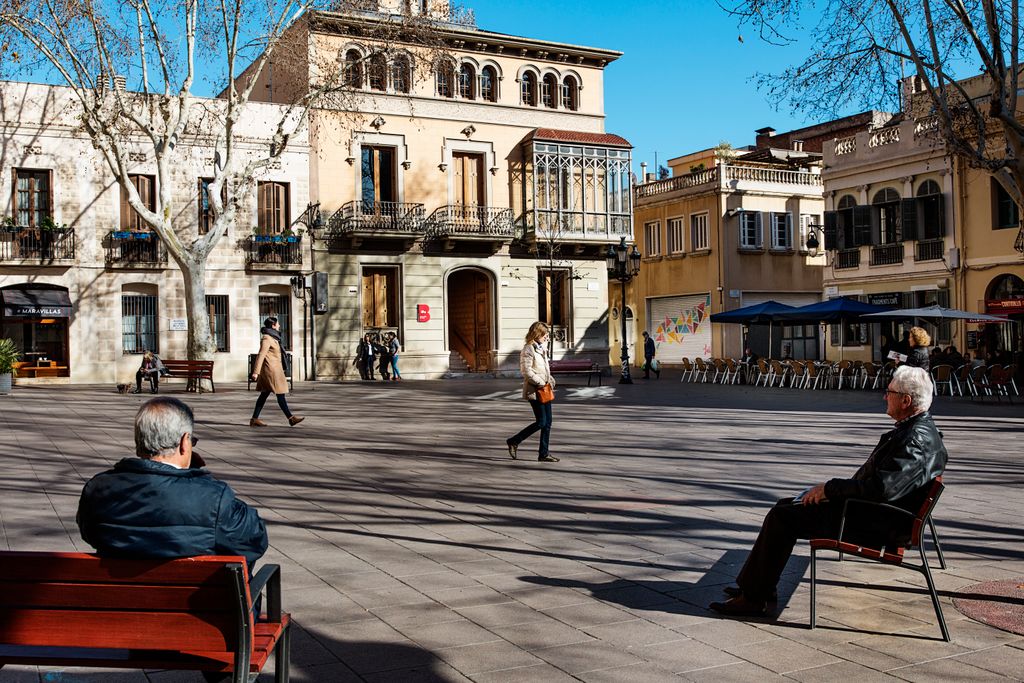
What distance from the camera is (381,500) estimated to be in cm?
903

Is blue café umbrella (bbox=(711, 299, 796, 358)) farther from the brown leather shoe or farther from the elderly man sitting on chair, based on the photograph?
the brown leather shoe

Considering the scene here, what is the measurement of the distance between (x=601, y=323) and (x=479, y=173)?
24.1 feet

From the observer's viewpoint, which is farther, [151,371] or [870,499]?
[151,371]

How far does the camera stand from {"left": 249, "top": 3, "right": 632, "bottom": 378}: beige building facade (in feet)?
115

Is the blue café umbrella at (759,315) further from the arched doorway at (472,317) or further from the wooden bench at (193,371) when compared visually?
the wooden bench at (193,371)

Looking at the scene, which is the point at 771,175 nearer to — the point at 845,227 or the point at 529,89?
the point at 845,227

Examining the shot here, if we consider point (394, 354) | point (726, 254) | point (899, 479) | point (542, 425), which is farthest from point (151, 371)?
point (726, 254)

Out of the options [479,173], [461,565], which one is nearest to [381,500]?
[461,565]

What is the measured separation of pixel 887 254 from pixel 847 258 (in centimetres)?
189

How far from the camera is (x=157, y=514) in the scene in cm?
366

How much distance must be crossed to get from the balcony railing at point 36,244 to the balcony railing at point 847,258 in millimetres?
A: 25430

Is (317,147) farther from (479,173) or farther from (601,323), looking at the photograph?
(601,323)

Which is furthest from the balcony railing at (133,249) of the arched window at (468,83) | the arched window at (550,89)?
the arched window at (550,89)

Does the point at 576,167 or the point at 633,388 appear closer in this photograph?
the point at 633,388
